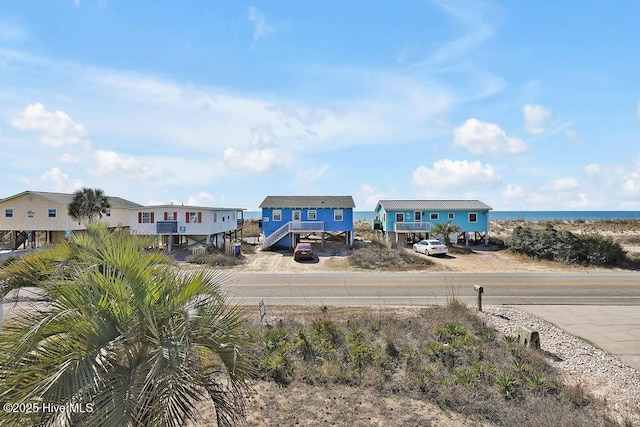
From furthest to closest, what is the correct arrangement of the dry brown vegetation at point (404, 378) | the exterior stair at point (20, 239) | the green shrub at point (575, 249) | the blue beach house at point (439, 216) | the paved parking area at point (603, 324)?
the blue beach house at point (439, 216) → the exterior stair at point (20, 239) → the green shrub at point (575, 249) → the paved parking area at point (603, 324) → the dry brown vegetation at point (404, 378)

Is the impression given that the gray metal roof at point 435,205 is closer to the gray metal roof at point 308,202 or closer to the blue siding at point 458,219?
the blue siding at point 458,219

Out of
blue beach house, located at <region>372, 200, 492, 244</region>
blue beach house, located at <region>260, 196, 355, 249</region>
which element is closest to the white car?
blue beach house, located at <region>372, 200, 492, 244</region>

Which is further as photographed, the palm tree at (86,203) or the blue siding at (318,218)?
the blue siding at (318,218)

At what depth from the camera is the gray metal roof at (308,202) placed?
38812mm

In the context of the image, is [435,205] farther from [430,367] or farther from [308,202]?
[430,367]

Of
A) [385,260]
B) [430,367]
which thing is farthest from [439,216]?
[430,367]

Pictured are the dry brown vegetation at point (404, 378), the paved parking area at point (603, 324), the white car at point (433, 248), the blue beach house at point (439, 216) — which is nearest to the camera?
the dry brown vegetation at point (404, 378)

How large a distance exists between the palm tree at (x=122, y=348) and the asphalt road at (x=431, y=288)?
1142 centimetres

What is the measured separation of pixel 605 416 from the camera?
7.75m

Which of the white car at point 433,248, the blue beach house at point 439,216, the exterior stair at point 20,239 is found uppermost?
the blue beach house at point 439,216

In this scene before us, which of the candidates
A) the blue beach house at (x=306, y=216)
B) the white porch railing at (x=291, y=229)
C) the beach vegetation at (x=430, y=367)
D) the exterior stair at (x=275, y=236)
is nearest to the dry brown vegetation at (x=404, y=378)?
the beach vegetation at (x=430, y=367)

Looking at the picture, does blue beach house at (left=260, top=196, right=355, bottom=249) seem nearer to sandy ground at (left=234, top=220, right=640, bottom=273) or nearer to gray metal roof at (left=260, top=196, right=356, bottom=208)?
gray metal roof at (left=260, top=196, right=356, bottom=208)

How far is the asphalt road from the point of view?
1742cm

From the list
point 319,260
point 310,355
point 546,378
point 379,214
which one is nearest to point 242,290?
point 310,355
